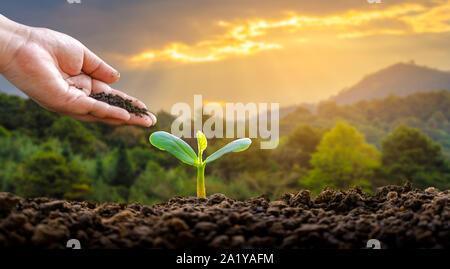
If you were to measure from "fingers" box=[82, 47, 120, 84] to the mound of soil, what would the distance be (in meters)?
1.57

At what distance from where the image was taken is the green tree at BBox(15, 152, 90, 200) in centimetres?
1195

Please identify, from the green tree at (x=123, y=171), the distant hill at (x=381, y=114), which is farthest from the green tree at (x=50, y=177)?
the distant hill at (x=381, y=114)

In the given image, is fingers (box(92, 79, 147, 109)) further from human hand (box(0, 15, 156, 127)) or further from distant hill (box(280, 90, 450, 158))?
distant hill (box(280, 90, 450, 158))

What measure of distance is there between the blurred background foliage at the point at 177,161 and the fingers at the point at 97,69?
9.25 m

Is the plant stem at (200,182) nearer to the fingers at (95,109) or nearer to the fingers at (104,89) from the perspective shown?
the fingers at (95,109)

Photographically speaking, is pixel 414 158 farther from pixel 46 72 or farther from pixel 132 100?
pixel 46 72

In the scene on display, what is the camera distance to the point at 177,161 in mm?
15242

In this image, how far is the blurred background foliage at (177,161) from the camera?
1244cm

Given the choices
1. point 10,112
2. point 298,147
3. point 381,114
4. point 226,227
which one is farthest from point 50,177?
point 381,114

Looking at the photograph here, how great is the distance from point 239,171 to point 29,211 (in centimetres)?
1343

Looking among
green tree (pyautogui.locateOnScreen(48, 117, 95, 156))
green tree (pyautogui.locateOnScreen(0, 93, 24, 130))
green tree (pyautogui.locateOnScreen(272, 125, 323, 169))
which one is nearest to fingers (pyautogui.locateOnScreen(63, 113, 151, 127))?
green tree (pyautogui.locateOnScreen(272, 125, 323, 169))

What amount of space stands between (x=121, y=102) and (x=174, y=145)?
91 centimetres
